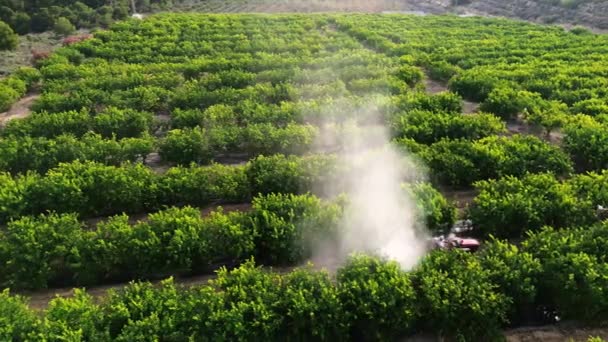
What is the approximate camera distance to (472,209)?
14.9 meters

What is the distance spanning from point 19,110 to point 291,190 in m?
16.8

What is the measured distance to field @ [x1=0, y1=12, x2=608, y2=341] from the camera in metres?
10.8

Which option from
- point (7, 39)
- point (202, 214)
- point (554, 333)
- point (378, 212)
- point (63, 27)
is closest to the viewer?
point (554, 333)

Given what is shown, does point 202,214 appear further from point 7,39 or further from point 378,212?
point 7,39

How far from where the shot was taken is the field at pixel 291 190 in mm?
10812

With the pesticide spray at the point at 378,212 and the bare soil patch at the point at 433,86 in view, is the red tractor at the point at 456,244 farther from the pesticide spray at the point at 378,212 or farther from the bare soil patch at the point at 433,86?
the bare soil patch at the point at 433,86

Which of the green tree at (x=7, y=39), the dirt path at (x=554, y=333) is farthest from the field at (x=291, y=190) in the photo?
the green tree at (x=7, y=39)

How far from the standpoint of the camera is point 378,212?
1449 centimetres

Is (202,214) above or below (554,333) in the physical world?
above

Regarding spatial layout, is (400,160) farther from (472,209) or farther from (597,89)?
(597,89)

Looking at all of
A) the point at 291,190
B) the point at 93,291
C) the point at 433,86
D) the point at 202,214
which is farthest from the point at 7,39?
the point at 93,291

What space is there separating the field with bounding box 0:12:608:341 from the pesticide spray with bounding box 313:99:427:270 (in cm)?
19

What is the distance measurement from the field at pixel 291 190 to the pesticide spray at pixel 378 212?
188mm

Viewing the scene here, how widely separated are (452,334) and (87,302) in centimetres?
798
